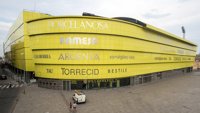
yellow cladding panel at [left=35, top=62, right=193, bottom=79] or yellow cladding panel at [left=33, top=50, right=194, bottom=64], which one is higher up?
yellow cladding panel at [left=33, top=50, right=194, bottom=64]

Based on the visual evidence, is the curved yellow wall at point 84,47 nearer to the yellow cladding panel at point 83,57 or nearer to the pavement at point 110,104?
the yellow cladding panel at point 83,57

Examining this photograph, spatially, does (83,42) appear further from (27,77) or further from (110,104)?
(27,77)

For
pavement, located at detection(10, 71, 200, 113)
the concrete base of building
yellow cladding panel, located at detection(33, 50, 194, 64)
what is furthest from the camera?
the concrete base of building

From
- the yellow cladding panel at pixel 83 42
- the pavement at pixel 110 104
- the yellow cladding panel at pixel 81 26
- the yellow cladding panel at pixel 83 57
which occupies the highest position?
the yellow cladding panel at pixel 81 26

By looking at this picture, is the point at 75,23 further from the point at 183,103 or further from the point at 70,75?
the point at 183,103

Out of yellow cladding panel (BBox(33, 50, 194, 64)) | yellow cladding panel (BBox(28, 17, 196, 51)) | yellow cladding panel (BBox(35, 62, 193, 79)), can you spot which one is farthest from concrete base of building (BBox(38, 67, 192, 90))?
yellow cladding panel (BBox(28, 17, 196, 51))

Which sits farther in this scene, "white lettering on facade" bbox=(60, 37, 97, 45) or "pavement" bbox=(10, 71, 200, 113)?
"white lettering on facade" bbox=(60, 37, 97, 45)

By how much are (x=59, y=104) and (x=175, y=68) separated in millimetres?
65577

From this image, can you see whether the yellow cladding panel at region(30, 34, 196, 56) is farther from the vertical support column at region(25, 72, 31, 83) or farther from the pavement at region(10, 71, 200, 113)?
the vertical support column at region(25, 72, 31, 83)

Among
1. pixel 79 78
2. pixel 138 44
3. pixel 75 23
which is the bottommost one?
pixel 79 78

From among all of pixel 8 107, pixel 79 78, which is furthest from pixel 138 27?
pixel 8 107

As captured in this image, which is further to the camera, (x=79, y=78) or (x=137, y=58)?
(x=137, y=58)

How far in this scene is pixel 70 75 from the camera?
41.2 meters

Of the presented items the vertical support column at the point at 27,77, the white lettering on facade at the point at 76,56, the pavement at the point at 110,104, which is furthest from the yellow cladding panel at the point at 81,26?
the vertical support column at the point at 27,77
